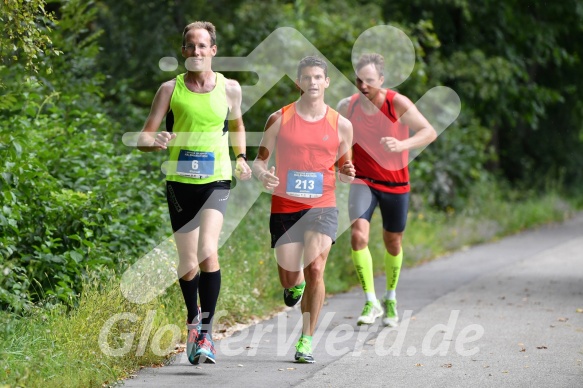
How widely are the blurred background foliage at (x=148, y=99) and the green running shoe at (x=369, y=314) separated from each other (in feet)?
6.04

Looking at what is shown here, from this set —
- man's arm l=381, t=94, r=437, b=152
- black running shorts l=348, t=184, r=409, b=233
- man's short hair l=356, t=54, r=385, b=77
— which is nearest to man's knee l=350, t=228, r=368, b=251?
black running shorts l=348, t=184, r=409, b=233

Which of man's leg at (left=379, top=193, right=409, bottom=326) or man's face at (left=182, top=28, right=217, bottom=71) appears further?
man's leg at (left=379, top=193, right=409, bottom=326)

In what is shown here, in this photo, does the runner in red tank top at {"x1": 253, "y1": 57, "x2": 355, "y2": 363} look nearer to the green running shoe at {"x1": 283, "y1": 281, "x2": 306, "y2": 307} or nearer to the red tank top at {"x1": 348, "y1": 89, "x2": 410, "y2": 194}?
the green running shoe at {"x1": 283, "y1": 281, "x2": 306, "y2": 307}

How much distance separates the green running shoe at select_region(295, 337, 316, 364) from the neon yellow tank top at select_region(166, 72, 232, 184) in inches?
50.1

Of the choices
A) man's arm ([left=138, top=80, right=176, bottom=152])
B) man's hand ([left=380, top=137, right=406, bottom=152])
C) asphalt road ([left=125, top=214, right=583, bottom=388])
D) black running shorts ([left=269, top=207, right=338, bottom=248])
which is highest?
man's arm ([left=138, top=80, right=176, bottom=152])

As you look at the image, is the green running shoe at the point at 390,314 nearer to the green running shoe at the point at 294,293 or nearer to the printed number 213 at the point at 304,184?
the green running shoe at the point at 294,293

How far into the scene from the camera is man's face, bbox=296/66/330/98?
752 centimetres

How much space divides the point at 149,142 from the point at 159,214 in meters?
2.20

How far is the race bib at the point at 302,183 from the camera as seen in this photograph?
299 inches

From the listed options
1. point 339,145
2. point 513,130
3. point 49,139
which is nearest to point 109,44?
point 49,139

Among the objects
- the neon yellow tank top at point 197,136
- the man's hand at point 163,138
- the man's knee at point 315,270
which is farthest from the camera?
the man's knee at point 315,270

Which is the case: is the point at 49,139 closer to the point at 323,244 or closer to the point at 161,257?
the point at 161,257

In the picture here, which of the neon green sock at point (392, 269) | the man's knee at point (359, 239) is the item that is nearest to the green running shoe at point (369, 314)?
the neon green sock at point (392, 269)

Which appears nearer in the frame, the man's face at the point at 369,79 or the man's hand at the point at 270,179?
the man's hand at the point at 270,179
